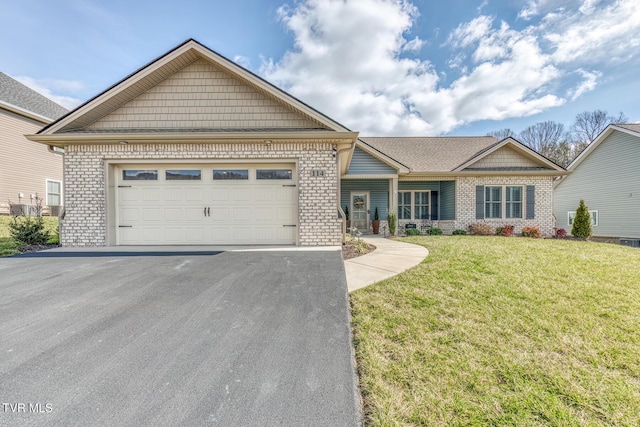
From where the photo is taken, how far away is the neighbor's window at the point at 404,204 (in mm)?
14680

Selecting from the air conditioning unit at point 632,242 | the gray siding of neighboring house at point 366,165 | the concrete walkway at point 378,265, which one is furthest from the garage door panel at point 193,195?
the air conditioning unit at point 632,242

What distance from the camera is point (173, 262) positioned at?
5633mm

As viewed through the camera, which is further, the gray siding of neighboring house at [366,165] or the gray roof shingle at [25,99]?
the gray roof shingle at [25,99]

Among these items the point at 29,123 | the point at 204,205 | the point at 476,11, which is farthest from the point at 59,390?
the point at 29,123

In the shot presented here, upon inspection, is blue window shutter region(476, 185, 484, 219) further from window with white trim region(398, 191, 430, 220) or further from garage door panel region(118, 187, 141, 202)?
garage door panel region(118, 187, 141, 202)

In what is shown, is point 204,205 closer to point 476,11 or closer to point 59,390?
point 59,390

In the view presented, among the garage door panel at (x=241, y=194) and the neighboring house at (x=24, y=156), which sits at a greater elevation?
the neighboring house at (x=24, y=156)

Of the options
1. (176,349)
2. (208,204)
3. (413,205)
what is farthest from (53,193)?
(413,205)

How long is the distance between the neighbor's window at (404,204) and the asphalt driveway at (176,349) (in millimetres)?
11024

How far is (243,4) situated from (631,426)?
12.0m

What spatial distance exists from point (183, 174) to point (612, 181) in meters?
21.1

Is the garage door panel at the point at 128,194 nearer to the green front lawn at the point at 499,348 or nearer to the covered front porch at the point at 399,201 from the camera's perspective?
the green front lawn at the point at 499,348

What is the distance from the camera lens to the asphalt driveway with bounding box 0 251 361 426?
183 centimetres

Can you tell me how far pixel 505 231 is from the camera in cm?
1253
